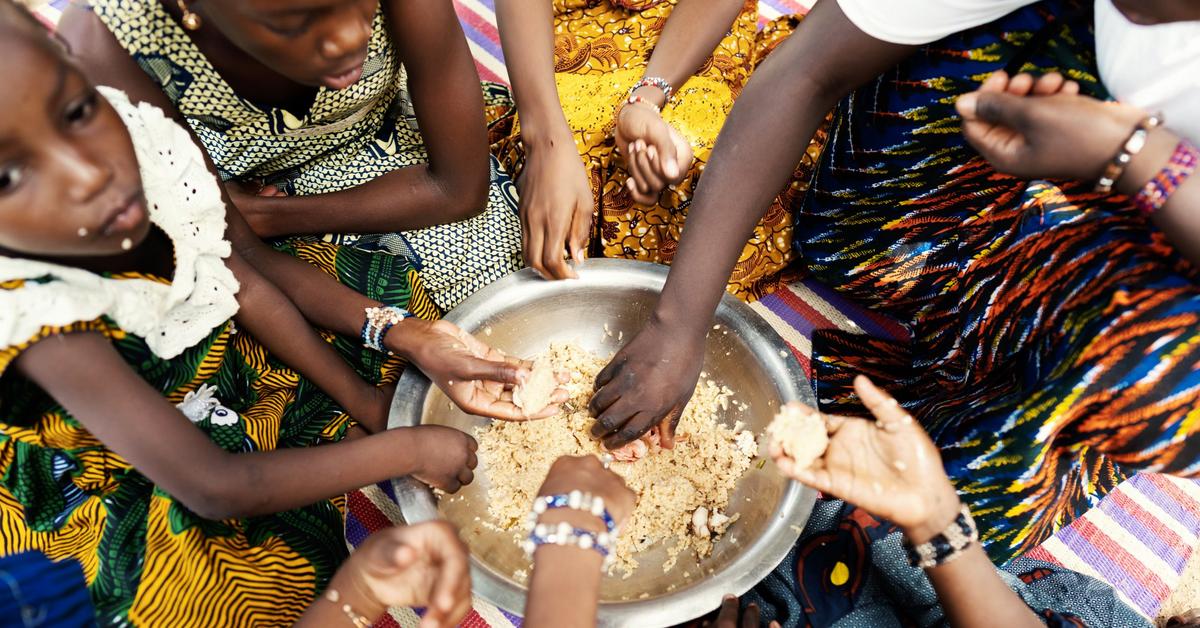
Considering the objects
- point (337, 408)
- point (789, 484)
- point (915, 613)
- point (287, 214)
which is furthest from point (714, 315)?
point (287, 214)

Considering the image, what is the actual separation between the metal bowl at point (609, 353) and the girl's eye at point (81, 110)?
0.61 metres

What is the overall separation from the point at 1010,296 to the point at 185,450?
1.21 m

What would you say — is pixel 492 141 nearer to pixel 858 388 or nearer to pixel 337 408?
pixel 337 408

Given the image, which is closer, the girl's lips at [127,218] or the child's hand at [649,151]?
the girl's lips at [127,218]

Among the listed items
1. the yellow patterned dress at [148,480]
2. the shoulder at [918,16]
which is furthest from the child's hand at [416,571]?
the shoulder at [918,16]

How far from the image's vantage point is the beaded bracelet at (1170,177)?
86 cm

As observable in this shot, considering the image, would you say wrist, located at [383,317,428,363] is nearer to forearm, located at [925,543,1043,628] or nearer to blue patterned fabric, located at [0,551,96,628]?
blue patterned fabric, located at [0,551,96,628]

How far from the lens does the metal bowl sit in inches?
45.1

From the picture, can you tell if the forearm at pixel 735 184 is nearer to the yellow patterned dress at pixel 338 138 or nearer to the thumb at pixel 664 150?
the thumb at pixel 664 150

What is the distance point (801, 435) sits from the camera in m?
1.01

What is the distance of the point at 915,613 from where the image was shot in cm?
121

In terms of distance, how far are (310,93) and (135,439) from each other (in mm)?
665

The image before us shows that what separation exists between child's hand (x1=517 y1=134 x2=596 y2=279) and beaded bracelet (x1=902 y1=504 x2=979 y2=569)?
29.7 inches

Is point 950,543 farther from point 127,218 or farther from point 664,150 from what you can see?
point 127,218
